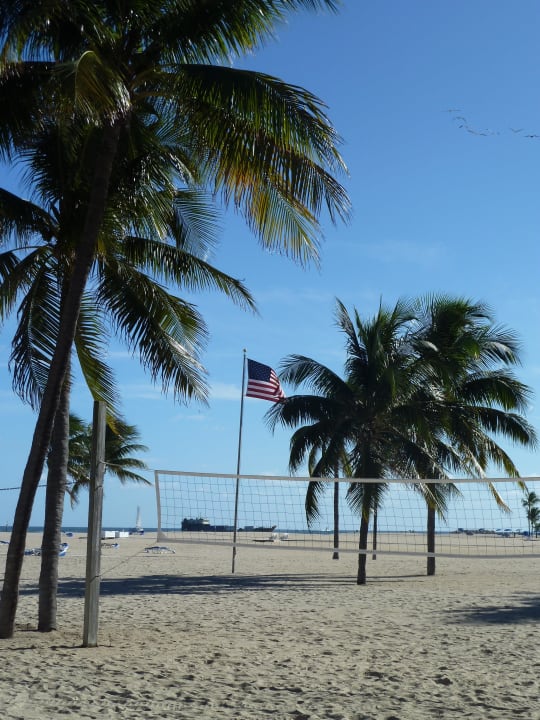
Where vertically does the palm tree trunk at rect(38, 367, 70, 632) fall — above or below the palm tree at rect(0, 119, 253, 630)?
below

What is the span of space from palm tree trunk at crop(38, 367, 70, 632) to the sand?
33 cm

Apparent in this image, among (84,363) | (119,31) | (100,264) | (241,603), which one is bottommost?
(241,603)

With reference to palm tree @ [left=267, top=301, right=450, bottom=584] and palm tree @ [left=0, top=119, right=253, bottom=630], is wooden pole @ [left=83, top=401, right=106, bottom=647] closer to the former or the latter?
palm tree @ [left=0, top=119, right=253, bottom=630]

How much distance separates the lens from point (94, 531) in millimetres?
7844

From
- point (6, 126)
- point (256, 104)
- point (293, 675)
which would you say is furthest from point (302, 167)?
point (293, 675)

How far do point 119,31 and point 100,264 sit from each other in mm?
2741

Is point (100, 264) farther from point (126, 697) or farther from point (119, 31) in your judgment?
point (126, 697)

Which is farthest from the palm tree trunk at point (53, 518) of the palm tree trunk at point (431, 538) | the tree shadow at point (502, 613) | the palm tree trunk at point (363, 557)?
the palm tree trunk at point (431, 538)

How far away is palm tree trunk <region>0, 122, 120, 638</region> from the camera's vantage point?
7.95 metres

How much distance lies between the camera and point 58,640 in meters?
7.93

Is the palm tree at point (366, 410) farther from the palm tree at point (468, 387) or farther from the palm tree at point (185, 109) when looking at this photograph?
the palm tree at point (185, 109)

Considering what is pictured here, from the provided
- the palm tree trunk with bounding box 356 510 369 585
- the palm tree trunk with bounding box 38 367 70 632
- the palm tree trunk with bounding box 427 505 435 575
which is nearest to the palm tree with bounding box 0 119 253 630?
the palm tree trunk with bounding box 38 367 70 632

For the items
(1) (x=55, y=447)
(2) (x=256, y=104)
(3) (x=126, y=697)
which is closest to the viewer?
(3) (x=126, y=697)

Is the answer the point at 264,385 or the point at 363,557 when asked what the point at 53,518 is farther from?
the point at 264,385
